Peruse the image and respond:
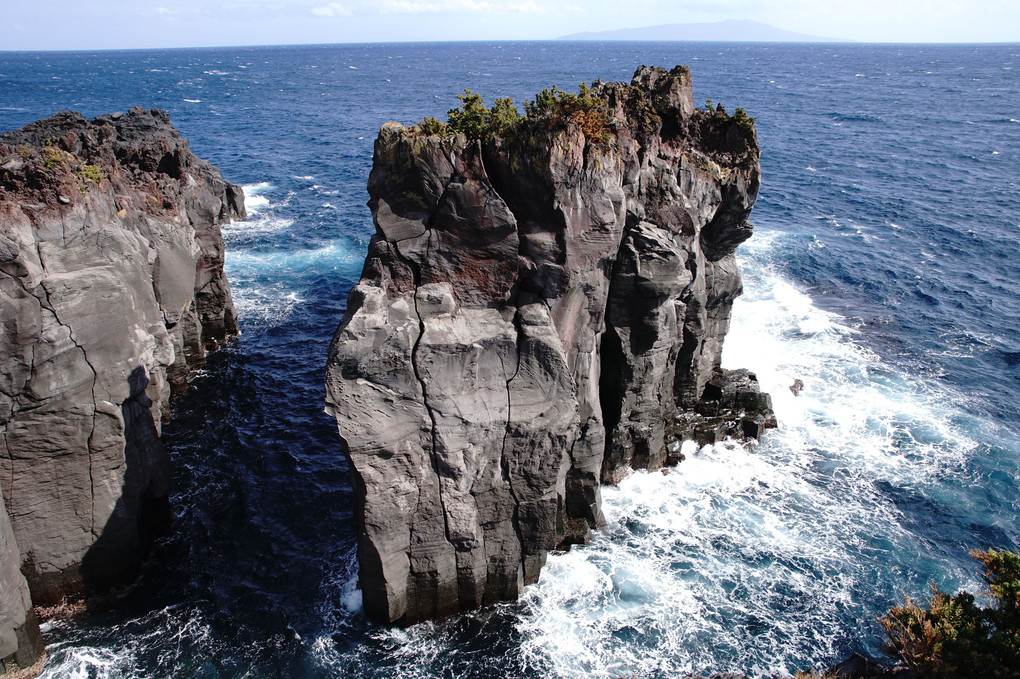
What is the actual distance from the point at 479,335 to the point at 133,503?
1744cm

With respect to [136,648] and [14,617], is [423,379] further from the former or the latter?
[14,617]

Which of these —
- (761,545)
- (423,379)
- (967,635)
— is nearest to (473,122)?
(423,379)

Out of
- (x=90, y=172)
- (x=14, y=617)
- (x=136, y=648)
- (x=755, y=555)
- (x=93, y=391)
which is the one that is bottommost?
(x=755, y=555)

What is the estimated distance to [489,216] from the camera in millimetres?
27625

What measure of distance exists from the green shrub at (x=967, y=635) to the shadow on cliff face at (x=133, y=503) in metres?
30.2

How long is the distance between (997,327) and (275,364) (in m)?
55.5

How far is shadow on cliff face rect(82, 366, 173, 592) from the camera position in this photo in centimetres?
2986

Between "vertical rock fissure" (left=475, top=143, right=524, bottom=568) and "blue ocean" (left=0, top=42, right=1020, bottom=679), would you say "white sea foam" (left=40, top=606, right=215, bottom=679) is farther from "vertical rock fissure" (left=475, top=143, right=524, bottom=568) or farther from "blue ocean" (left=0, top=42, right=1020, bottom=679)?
"vertical rock fissure" (left=475, top=143, right=524, bottom=568)

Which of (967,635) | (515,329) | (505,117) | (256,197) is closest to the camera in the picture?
(967,635)

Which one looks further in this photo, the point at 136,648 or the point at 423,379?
the point at 423,379

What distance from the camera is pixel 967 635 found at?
20.0m

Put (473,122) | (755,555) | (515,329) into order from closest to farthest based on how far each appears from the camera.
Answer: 1. (473,122)
2. (515,329)
3. (755,555)

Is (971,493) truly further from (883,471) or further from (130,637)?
(130,637)

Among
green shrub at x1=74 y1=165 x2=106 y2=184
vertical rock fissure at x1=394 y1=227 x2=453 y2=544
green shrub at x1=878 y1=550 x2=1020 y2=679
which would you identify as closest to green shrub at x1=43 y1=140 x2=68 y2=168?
green shrub at x1=74 y1=165 x2=106 y2=184
